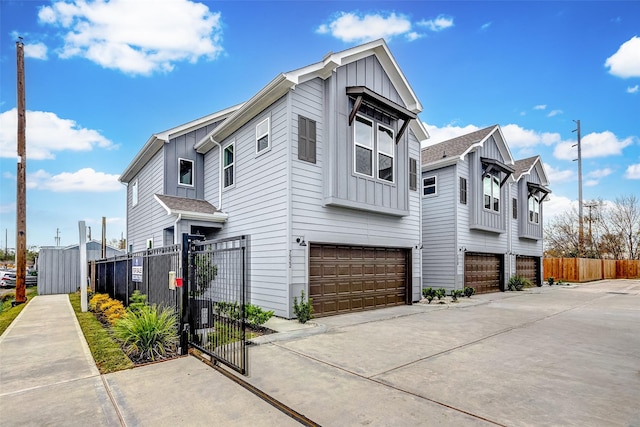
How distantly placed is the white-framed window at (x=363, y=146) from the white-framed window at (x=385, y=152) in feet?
1.26

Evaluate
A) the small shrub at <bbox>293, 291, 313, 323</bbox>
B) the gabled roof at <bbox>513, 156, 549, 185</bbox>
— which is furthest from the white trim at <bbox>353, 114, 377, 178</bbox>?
the gabled roof at <bbox>513, 156, 549, 185</bbox>

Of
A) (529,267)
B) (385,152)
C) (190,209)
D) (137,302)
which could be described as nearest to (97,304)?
(137,302)

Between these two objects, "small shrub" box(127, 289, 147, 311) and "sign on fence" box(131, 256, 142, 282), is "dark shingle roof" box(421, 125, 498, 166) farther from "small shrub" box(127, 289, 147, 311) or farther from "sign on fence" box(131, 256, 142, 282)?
"small shrub" box(127, 289, 147, 311)

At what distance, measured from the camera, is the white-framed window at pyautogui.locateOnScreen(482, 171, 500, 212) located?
648 inches

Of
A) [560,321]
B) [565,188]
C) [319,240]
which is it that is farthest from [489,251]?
[565,188]

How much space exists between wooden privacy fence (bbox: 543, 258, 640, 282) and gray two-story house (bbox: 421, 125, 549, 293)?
10.5 m

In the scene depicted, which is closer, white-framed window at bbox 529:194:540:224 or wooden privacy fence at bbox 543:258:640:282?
white-framed window at bbox 529:194:540:224

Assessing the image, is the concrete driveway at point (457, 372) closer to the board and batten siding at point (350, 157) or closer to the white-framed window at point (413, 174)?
the board and batten siding at point (350, 157)

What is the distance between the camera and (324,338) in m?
6.95

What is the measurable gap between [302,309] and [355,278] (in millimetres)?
2407

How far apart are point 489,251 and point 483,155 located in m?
4.60

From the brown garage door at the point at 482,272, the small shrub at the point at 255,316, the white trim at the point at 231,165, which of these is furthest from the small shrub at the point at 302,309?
the brown garage door at the point at 482,272

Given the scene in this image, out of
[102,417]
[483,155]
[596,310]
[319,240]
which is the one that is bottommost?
[596,310]

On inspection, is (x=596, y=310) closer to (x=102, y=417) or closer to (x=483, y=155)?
(x=483, y=155)
